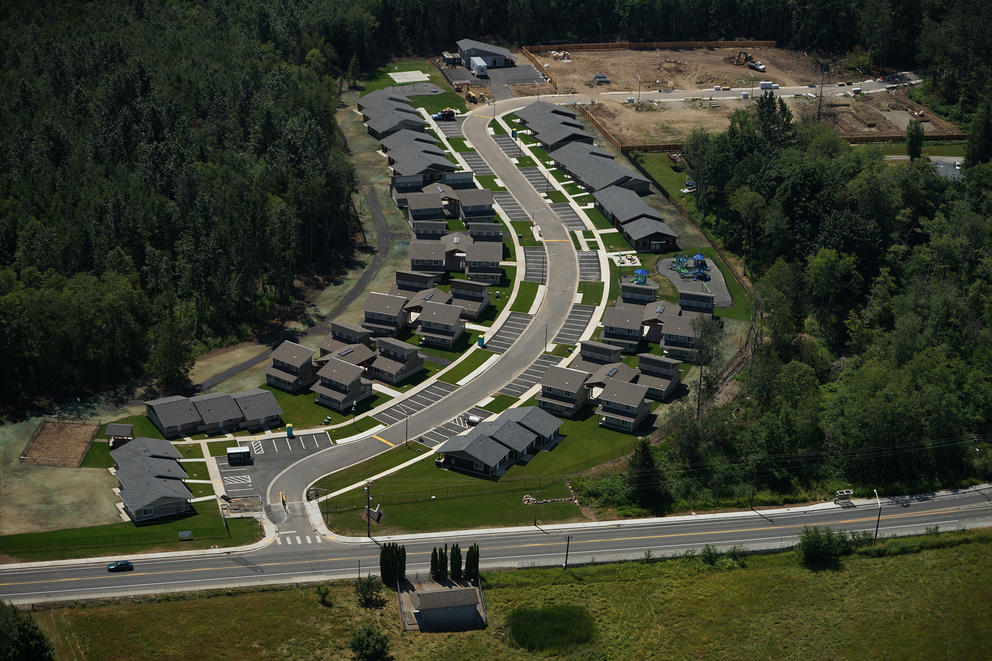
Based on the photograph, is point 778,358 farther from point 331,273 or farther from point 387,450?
point 331,273

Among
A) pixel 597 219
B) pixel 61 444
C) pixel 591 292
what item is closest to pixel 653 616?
pixel 591 292

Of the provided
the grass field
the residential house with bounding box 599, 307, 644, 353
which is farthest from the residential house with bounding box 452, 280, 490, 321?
the grass field

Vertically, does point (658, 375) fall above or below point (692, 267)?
below

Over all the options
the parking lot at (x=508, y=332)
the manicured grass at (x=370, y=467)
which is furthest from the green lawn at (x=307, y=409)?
the parking lot at (x=508, y=332)

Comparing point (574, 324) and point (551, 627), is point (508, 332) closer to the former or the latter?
point (574, 324)

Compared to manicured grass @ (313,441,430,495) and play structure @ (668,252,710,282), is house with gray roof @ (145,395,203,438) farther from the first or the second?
play structure @ (668,252,710,282)
